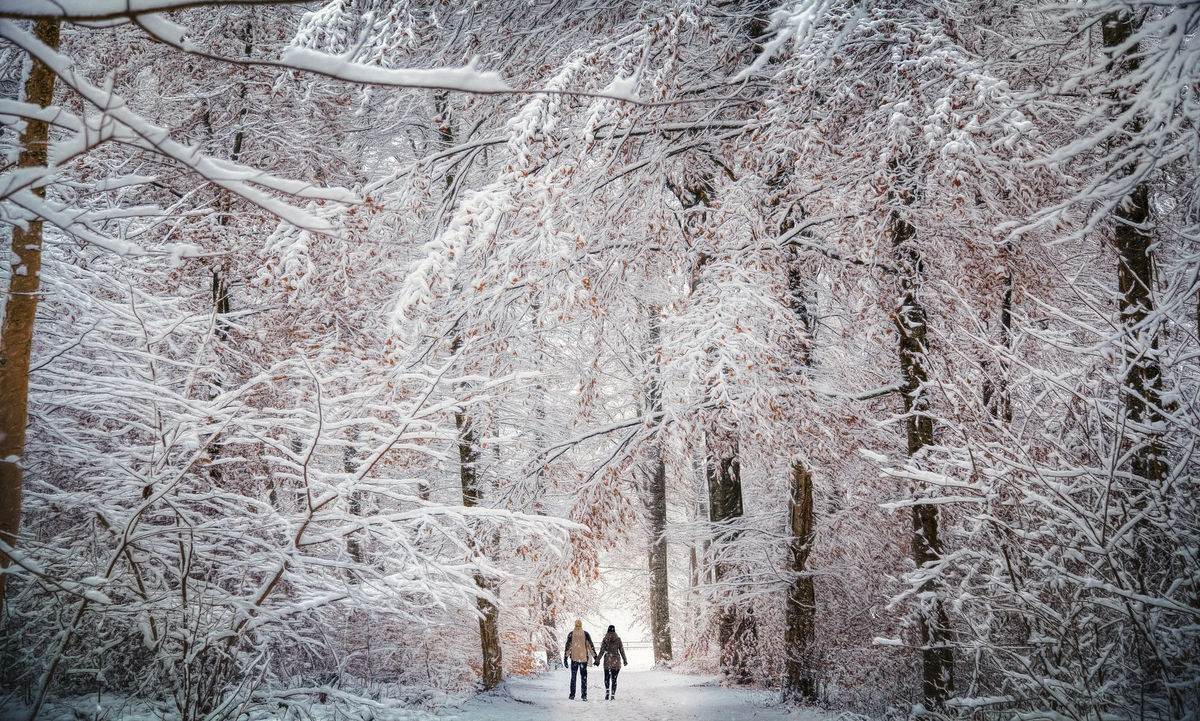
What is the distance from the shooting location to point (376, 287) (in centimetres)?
834

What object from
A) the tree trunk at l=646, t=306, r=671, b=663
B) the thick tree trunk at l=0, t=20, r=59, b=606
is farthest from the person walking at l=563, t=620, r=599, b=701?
the thick tree trunk at l=0, t=20, r=59, b=606

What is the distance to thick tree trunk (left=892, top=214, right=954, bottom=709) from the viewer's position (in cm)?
536

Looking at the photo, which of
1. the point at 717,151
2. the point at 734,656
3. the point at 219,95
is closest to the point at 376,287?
the point at 219,95

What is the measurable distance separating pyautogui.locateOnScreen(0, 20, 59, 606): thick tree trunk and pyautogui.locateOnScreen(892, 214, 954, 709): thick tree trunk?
5.50m

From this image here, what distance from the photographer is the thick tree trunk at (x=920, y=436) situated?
536cm

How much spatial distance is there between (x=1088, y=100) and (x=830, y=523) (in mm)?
5402

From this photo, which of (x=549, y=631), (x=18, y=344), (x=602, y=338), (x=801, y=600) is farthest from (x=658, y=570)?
(x=18, y=344)

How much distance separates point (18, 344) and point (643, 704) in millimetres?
8626

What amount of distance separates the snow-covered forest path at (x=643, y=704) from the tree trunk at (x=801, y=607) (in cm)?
37

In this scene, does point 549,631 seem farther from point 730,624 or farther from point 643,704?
point 730,624

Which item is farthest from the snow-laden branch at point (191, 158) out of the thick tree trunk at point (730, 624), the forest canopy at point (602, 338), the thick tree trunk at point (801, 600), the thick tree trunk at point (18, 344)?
the thick tree trunk at point (730, 624)

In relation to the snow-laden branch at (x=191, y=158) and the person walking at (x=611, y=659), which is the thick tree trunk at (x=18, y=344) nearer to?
the snow-laden branch at (x=191, y=158)

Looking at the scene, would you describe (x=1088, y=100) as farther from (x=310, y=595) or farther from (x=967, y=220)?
(x=310, y=595)

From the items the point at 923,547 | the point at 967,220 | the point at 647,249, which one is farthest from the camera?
the point at 647,249
